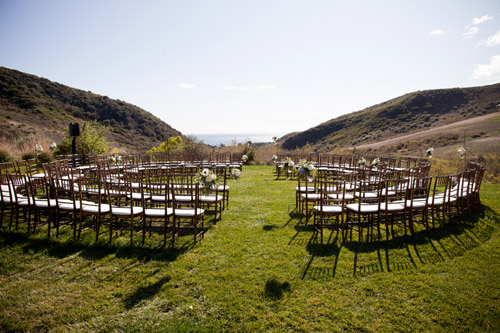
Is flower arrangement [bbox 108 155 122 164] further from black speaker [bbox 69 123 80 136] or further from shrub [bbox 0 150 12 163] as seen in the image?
shrub [bbox 0 150 12 163]

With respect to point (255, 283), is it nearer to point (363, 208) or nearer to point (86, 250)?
point (363, 208)

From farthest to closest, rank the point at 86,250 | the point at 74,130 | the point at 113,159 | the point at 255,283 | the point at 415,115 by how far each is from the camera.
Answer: the point at 415,115 < the point at 74,130 < the point at 113,159 < the point at 86,250 < the point at 255,283

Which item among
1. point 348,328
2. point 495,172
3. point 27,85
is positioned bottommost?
point 348,328

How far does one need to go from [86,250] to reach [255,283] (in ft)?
11.6

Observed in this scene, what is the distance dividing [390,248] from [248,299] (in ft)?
10.7

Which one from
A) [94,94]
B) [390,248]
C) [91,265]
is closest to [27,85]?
[94,94]

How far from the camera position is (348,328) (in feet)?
9.68

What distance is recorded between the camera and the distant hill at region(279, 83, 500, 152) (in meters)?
47.5

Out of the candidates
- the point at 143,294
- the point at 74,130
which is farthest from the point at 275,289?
the point at 74,130

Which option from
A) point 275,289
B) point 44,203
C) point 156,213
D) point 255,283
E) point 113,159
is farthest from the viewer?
point 113,159

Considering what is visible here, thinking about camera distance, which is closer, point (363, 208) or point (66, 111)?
point (363, 208)

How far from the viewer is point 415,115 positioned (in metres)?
54.7

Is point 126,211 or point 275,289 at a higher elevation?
point 126,211

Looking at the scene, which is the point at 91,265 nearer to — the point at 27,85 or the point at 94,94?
the point at 27,85
